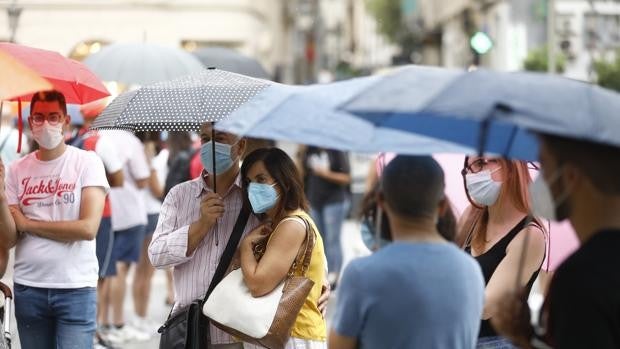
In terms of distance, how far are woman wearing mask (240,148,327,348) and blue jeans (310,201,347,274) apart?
24.8 feet

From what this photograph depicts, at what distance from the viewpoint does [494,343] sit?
5246 mm

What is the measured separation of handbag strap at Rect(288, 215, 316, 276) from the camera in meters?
5.52

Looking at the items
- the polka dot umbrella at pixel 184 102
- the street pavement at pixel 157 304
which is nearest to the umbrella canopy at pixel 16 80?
the polka dot umbrella at pixel 184 102

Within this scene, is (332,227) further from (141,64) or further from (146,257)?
(141,64)

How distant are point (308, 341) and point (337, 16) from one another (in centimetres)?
14068

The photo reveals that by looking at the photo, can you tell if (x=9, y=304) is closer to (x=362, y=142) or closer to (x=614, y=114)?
(x=362, y=142)

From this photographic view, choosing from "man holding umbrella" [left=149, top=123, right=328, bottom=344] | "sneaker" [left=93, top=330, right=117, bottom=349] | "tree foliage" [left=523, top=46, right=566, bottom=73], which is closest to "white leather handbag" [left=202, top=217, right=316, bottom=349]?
"man holding umbrella" [left=149, top=123, right=328, bottom=344]

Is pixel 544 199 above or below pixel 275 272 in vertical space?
above

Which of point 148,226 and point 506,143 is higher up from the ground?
point 506,143

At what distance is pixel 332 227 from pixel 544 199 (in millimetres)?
9524

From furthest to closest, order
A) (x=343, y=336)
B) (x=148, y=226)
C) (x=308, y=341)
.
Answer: (x=148, y=226) < (x=308, y=341) < (x=343, y=336)

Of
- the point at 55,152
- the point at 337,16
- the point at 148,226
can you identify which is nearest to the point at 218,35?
the point at 148,226

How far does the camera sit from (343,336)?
4.06 meters

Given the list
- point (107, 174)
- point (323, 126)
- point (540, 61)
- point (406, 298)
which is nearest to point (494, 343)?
point (406, 298)
